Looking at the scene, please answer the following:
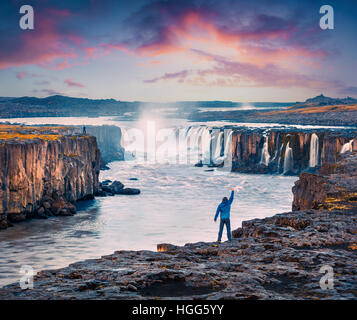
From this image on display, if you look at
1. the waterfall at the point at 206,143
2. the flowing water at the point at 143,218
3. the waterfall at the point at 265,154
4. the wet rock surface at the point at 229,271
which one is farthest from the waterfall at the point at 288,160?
the wet rock surface at the point at 229,271

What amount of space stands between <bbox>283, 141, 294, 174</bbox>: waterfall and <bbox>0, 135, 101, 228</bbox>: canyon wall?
3898 cm

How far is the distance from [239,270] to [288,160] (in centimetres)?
7936

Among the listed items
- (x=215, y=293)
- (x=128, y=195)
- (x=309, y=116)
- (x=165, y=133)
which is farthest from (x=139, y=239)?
(x=309, y=116)

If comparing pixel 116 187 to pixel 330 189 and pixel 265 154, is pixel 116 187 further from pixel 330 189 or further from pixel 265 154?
pixel 330 189

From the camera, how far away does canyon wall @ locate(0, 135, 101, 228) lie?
43.6 metres

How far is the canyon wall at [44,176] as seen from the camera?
143ft

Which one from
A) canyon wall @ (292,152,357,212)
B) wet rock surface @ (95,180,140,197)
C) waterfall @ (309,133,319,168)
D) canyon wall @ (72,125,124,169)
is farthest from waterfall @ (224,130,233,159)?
canyon wall @ (292,152,357,212)

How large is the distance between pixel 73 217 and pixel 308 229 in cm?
3463

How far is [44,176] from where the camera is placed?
163 ft

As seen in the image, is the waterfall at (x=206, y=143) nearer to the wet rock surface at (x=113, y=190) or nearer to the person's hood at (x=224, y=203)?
the wet rock surface at (x=113, y=190)

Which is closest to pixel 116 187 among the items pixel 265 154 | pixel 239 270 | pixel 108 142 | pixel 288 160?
pixel 288 160

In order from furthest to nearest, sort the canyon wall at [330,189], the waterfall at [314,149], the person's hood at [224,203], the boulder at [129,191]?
the waterfall at [314,149] → the boulder at [129,191] → the canyon wall at [330,189] → the person's hood at [224,203]

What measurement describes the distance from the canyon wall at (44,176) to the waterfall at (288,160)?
128 feet

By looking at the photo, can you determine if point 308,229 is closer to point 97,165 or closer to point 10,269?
point 10,269
